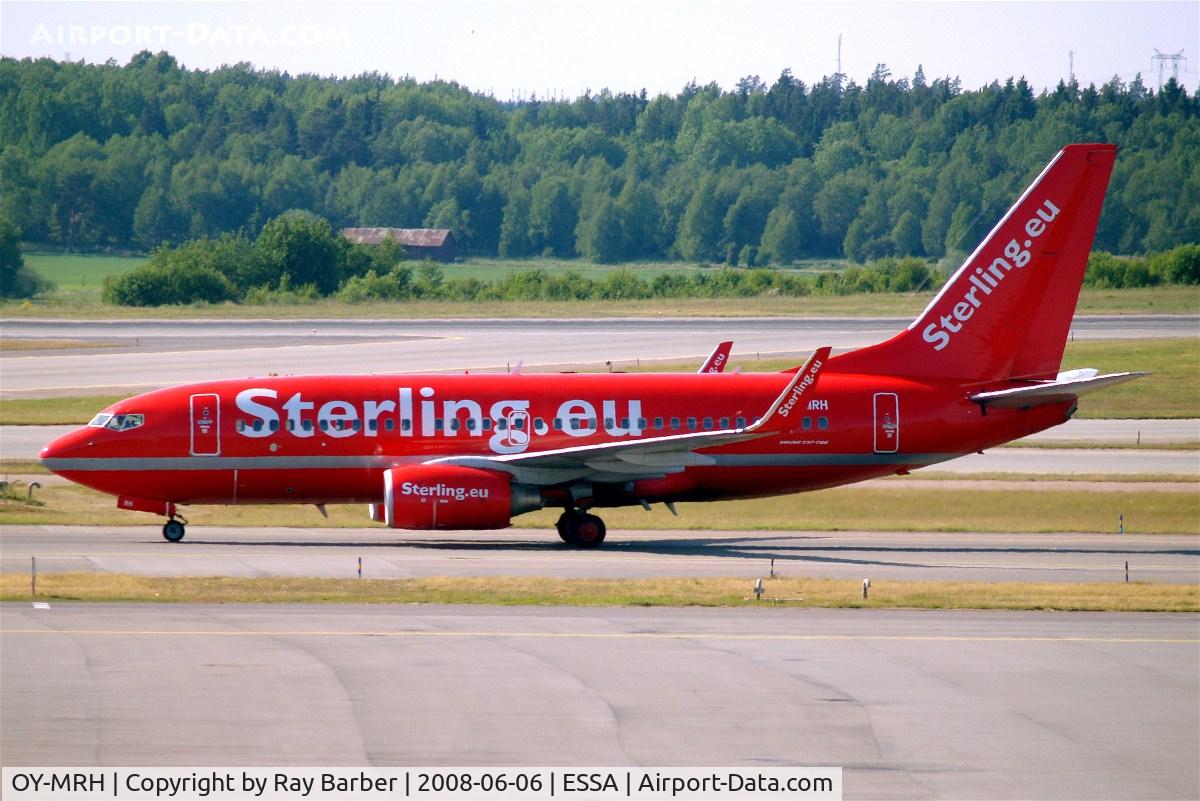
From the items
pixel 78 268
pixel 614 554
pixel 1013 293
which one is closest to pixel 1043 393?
pixel 1013 293

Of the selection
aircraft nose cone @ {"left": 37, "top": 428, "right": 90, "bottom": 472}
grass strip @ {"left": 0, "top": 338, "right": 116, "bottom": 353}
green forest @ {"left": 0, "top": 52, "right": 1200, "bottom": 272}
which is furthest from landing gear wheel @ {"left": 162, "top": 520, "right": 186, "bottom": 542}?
green forest @ {"left": 0, "top": 52, "right": 1200, "bottom": 272}

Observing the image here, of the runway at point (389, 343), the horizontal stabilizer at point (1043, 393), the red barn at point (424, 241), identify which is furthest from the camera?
the red barn at point (424, 241)

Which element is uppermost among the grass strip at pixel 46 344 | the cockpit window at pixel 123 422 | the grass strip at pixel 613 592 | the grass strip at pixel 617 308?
the grass strip at pixel 617 308

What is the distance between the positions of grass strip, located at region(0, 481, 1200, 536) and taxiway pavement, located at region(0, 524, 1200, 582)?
1.22 metres

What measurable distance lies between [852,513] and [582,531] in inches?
385

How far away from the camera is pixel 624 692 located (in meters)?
19.0

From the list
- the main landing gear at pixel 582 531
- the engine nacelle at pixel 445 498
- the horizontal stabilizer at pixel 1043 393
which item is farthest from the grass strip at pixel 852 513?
the engine nacelle at pixel 445 498

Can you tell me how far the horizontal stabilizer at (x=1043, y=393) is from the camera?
35250 mm

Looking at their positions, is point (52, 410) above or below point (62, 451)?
below

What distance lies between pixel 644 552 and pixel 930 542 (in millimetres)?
7269

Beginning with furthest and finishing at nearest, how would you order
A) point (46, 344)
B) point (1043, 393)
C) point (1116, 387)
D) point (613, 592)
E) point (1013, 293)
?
point (46, 344) < point (1116, 387) < point (1013, 293) < point (1043, 393) < point (613, 592)

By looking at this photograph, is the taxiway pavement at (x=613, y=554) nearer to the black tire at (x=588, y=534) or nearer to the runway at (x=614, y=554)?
the runway at (x=614, y=554)

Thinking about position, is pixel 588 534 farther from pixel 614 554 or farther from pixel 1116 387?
pixel 1116 387

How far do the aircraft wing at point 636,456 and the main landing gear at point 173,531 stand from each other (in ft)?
19.3
